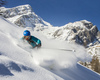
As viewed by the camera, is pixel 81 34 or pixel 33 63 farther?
pixel 81 34

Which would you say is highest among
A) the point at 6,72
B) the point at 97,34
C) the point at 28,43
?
the point at 97,34

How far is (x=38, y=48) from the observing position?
14.2 feet

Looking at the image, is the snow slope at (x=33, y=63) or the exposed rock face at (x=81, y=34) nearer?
the snow slope at (x=33, y=63)

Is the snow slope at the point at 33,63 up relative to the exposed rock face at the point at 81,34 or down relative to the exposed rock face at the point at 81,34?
down

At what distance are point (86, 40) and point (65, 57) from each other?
596 feet

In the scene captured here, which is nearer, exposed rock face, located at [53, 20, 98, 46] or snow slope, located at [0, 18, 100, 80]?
snow slope, located at [0, 18, 100, 80]

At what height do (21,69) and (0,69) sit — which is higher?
(21,69)

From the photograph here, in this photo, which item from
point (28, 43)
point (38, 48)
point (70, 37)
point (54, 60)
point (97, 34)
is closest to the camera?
point (54, 60)

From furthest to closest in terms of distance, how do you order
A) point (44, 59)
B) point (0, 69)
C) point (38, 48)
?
point (38, 48)
point (44, 59)
point (0, 69)

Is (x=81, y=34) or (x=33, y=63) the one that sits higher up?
(x=81, y=34)

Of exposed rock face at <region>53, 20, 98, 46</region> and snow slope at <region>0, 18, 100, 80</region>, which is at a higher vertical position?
exposed rock face at <region>53, 20, 98, 46</region>

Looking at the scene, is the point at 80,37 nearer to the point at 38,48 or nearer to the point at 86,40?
the point at 86,40

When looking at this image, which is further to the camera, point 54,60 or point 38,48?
point 38,48

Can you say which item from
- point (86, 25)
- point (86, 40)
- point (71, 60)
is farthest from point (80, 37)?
point (71, 60)
